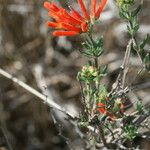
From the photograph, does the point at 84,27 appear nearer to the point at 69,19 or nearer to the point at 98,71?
the point at 69,19

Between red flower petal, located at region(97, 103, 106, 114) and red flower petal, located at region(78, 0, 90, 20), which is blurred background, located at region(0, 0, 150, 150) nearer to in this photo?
red flower petal, located at region(97, 103, 106, 114)

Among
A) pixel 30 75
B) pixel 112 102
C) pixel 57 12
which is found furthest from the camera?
pixel 30 75

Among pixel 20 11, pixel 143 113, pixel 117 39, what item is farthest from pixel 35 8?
pixel 143 113

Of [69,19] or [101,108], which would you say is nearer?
[69,19]

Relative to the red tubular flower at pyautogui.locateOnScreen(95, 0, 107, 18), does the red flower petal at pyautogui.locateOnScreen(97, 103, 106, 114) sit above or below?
below

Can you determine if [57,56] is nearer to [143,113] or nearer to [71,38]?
[71,38]

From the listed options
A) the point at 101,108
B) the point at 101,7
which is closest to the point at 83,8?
the point at 101,7

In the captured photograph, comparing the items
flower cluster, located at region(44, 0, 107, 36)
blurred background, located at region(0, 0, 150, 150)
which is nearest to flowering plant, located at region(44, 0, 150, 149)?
flower cluster, located at region(44, 0, 107, 36)
